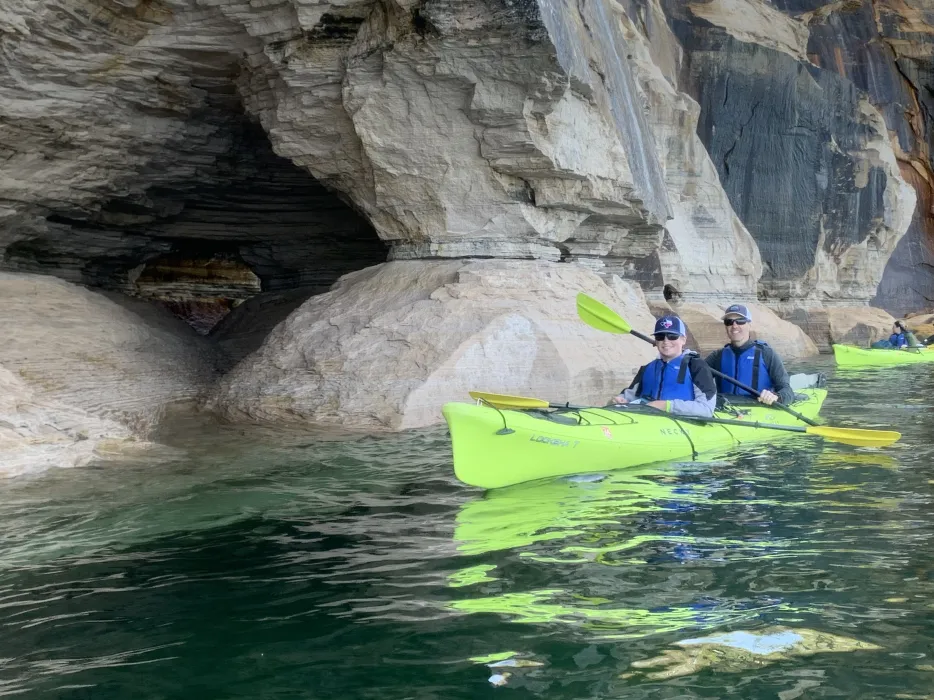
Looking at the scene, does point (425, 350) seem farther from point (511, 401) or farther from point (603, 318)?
point (511, 401)

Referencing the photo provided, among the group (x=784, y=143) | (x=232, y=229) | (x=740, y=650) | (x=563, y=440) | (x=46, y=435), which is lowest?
(x=740, y=650)

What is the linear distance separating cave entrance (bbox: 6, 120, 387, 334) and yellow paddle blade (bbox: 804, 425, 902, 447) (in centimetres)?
721

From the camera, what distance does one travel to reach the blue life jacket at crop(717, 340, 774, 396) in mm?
7094

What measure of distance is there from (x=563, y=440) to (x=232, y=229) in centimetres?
996

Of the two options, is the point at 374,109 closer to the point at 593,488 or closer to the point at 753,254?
the point at 593,488

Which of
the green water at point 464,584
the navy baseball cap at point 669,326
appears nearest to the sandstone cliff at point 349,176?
the navy baseball cap at point 669,326

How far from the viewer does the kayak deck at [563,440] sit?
16.1 ft

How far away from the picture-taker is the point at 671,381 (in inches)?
244

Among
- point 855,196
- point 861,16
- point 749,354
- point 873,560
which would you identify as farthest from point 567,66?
point 861,16

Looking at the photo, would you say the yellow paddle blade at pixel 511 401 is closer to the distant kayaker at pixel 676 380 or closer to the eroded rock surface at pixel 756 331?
the distant kayaker at pixel 676 380

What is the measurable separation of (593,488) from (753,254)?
14969 mm

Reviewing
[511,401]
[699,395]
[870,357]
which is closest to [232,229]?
[511,401]

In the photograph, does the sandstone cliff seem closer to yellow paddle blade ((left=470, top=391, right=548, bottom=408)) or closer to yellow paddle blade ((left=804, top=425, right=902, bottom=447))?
yellow paddle blade ((left=470, top=391, right=548, bottom=408))

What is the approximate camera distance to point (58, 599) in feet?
10.7
